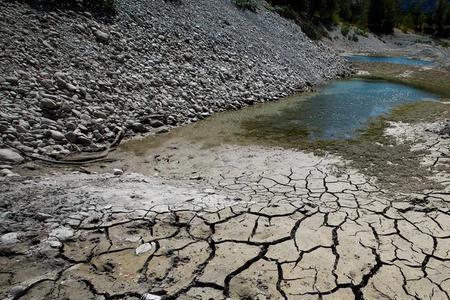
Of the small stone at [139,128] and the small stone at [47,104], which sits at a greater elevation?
the small stone at [47,104]

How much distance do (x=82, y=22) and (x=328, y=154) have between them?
752 cm

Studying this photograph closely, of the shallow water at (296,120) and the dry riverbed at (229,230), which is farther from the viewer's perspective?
the shallow water at (296,120)

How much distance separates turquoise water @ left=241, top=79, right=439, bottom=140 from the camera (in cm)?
797

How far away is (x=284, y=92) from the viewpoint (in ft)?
37.9

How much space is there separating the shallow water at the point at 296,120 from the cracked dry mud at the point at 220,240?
2505 millimetres

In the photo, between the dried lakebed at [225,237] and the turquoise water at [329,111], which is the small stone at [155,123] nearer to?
the turquoise water at [329,111]

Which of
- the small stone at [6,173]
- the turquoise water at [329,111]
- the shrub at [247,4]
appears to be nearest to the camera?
the small stone at [6,173]

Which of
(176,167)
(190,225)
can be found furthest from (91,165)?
(190,225)

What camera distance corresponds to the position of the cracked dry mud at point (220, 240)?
2904 millimetres

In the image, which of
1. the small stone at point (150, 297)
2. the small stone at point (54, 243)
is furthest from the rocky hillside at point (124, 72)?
the small stone at point (150, 297)

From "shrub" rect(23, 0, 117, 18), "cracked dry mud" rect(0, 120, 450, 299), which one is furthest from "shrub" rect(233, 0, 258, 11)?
"cracked dry mud" rect(0, 120, 450, 299)

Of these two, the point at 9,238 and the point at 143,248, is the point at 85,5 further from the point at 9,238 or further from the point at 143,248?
the point at 143,248

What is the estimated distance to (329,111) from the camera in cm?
980

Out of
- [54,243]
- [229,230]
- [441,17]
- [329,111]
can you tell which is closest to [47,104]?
[54,243]
